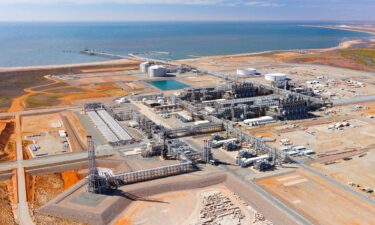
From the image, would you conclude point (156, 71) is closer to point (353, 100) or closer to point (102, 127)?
point (102, 127)

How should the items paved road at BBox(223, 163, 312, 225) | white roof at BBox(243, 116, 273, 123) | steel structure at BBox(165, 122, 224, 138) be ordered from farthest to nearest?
white roof at BBox(243, 116, 273, 123) < steel structure at BBox(165, 122, 224, 138) < paved road at BBox(223, 163, 312, 225)

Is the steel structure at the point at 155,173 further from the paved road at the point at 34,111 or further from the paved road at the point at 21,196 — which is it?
the paved road at the point at 34,111

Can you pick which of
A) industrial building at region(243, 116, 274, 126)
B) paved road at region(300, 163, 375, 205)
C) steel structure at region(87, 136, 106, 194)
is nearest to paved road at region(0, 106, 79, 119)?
industrial building at region(243, 116, 274, 126)

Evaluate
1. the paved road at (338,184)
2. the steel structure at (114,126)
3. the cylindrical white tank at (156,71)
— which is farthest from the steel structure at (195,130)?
the cylindrical white tank at (156,71)

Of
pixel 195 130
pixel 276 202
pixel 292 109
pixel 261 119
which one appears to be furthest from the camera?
pixel 292 109

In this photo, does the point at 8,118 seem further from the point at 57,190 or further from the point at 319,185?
the point at 319,185

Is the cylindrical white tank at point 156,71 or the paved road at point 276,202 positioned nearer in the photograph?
the paved road at point 276,202

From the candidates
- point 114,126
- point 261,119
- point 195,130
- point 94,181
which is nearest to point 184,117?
point 195,130

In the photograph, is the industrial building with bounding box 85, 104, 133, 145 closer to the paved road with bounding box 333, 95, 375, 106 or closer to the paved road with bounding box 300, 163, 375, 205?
the paved road with bounding box 300, 163, 375, 205

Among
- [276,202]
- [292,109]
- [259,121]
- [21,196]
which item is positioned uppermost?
[292,109]
